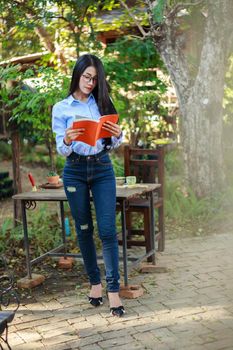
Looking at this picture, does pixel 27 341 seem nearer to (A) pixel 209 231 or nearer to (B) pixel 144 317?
(B) pixel 144 317

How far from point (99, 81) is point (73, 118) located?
0.34 metres

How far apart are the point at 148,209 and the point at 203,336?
1808 mm

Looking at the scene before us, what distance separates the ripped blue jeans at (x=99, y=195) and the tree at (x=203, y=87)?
370 cm

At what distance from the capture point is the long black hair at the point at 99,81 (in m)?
4.25

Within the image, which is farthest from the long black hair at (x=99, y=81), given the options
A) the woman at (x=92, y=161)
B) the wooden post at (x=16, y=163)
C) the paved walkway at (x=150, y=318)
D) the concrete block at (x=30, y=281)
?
the wooden post at (x=16, y=163)

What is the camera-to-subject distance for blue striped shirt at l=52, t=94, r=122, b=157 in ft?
13.9

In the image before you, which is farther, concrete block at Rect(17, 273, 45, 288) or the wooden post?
the wooden post

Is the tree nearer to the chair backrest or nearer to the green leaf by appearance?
the green leaf

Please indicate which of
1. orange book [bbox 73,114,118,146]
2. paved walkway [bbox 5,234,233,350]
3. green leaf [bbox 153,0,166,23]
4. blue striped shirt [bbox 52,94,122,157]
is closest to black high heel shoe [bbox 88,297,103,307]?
paved walkway [bbox 5,234,233,350]

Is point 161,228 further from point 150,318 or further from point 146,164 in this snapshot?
point 150,318

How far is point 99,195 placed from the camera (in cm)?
428

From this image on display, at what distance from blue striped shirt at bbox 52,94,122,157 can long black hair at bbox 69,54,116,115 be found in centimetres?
6

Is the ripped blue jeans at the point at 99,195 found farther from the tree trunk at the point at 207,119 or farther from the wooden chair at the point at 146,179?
the tree trunk at the point at 207,119

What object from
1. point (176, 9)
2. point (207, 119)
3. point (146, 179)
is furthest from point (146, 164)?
point (176, 9)
